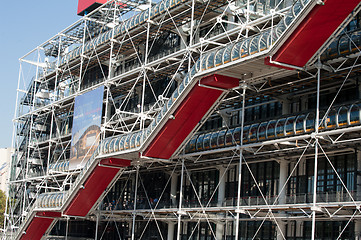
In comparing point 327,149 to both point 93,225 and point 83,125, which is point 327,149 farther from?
point 93,225

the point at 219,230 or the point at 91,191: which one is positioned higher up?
the point at 91,191

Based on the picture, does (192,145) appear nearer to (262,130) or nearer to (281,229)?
(262,130)

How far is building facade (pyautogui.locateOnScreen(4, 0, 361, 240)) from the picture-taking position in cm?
2234

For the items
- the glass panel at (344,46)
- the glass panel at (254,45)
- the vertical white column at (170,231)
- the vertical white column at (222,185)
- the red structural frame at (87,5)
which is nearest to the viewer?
the glass panel at (344,46)

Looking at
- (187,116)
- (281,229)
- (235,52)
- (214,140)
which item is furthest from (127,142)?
(235,52)

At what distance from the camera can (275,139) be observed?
2452 cm

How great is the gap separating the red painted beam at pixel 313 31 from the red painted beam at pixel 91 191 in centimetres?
1342

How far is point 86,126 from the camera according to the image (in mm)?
37844

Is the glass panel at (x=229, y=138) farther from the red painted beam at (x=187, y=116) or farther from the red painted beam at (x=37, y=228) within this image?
the red painted beam at (x=37, y=228)

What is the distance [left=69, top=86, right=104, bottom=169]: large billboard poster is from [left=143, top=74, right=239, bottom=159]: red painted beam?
801 cm

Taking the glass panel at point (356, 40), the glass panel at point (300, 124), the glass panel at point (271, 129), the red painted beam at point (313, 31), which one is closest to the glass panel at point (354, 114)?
the glass panel at point (356, 40)

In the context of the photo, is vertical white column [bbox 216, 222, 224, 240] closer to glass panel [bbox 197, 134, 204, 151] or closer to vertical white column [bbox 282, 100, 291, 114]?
glass panel [bbox 197, 134, 204, 151]

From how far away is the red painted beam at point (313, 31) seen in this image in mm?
20781

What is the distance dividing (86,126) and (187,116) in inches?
480
